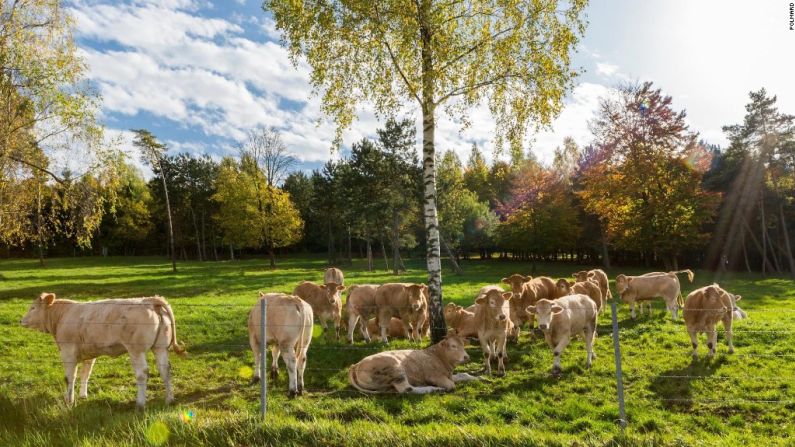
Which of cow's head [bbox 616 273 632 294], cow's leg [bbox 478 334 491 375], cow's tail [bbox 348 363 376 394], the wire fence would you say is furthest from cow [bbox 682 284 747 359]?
cow's tail [bbox 348 363 376 394]

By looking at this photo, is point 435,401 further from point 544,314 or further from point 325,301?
point 325,301

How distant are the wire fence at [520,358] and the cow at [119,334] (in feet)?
0.08

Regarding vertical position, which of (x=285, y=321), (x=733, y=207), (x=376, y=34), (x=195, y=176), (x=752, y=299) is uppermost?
(x=195, y=176)

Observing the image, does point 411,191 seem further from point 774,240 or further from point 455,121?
point 774,240

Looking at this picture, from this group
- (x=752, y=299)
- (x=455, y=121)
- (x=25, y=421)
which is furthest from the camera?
(x=752, y=299)

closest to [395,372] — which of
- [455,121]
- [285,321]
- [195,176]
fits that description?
[285,321]

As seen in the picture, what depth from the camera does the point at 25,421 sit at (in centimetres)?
664

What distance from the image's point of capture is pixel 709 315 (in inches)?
429

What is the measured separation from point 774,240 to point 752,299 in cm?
2801

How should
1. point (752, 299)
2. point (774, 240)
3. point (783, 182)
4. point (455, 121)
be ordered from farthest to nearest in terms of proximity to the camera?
point (774, 240) → point (783, 182) → point (752, 299) → point (455, 121)

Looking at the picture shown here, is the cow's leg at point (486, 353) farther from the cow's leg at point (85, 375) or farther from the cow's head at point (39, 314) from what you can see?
the cow's head at point (39, 314)

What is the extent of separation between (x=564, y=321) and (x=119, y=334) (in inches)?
338

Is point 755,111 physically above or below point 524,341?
above

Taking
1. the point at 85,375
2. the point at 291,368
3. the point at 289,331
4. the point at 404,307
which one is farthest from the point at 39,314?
the point at 404,307
